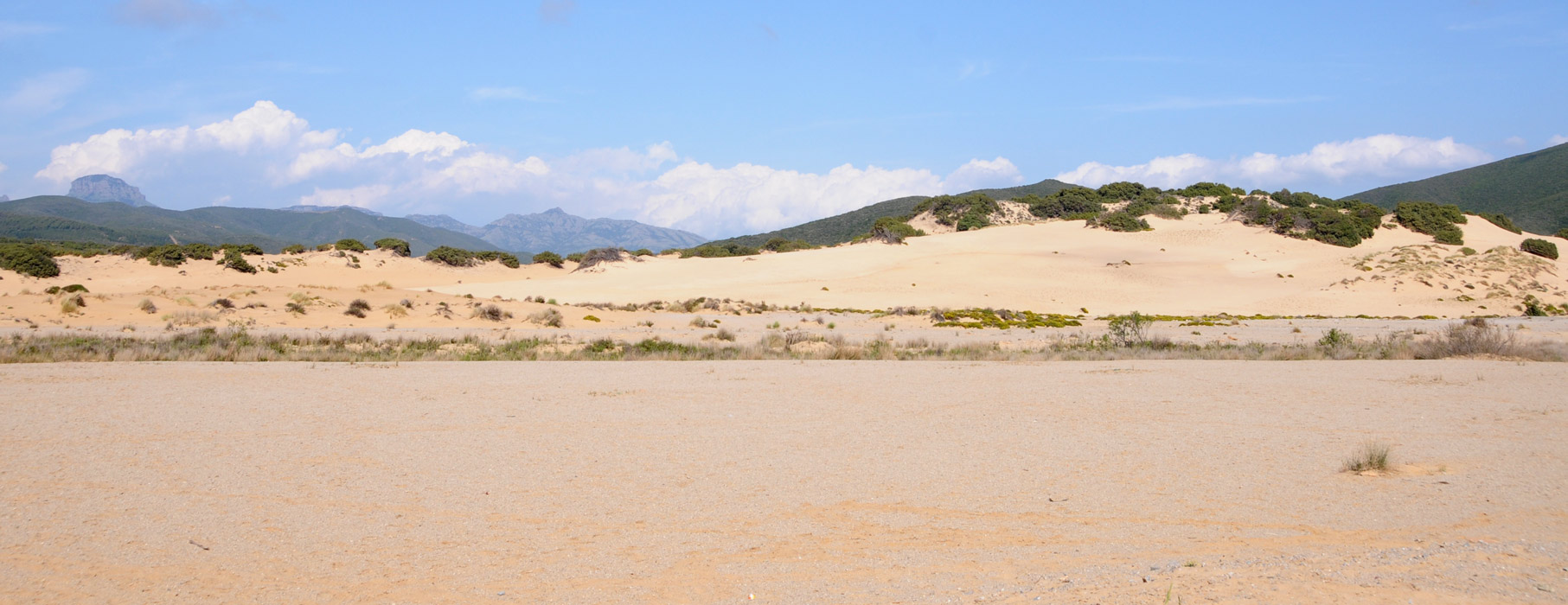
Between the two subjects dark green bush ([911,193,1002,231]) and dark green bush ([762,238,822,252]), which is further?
dark green bush ([911,193,1002,231])

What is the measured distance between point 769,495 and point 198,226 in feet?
534

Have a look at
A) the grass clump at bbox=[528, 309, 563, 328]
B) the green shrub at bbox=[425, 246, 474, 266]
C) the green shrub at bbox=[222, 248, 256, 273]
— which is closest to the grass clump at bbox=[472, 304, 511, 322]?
the grass clump at bbox=[528, 309, 563, 328]

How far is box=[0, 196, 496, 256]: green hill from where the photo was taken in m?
99.9

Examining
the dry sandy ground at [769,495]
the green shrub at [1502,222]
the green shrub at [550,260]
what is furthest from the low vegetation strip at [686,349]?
the green shrub at [1502,222]

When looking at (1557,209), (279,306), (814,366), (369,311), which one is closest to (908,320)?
(814,366)

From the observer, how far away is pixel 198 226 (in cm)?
14012

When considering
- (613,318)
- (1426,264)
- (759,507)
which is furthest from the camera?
(1426,264)

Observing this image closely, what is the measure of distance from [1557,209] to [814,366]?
329ft

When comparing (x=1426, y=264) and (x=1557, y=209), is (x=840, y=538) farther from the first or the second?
(x=1557, y=209)

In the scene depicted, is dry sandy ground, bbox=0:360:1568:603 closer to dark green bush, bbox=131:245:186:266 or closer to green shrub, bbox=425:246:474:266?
dark green bush, bbox=131:245:186:266

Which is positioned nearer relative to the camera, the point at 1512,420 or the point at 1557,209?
the point at 1512,420

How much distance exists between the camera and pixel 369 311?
26.2 m

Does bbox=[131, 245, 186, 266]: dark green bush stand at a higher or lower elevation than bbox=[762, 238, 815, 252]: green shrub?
lower

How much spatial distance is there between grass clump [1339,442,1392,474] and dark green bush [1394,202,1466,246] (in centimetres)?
5334
